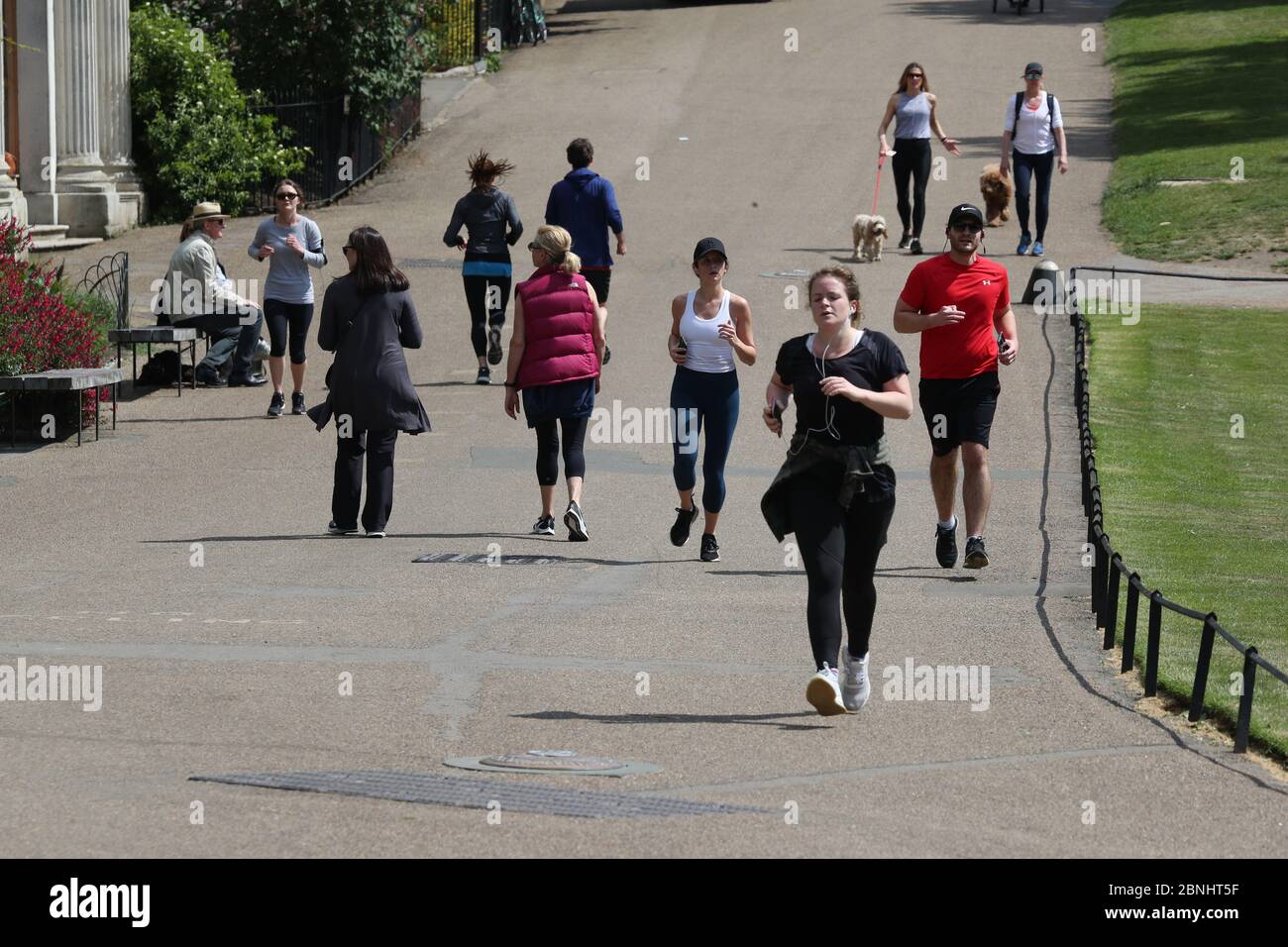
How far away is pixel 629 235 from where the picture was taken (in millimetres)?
25062

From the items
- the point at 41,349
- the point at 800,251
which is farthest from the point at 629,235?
the point at 41,349

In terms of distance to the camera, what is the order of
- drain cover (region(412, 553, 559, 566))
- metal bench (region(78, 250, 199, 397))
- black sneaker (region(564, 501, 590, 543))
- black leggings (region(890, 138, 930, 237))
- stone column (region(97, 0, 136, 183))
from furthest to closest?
stone column (region(97, 0, 136, 183))
black leggings (region(890, 138, 930, 237))
metal bench (region(78, 250, 199, 397))
black sneaker (region(564, 501, 590, 543))
drain cover (region(412, 553, 559, 566))

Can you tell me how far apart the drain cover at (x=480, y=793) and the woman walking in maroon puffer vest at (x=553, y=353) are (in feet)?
18.1

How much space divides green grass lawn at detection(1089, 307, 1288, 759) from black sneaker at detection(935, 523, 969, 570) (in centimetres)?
106

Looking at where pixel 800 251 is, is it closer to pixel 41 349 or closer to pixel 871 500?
pixel 41 349

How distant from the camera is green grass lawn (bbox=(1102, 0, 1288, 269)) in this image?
24828 millimetres

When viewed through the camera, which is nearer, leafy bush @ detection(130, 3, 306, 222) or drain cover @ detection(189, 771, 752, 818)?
drain cover @ detection(189, 771, 752, 818)

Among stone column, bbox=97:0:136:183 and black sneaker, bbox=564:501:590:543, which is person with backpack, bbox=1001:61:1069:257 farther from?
stone column, bbox=97:0:136:183

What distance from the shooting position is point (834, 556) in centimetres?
845

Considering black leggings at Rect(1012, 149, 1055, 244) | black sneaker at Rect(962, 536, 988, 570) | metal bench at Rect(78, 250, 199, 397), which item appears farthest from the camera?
black leggings at Rect(1012, 149, 1055, 244)

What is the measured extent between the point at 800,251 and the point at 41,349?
1033cm

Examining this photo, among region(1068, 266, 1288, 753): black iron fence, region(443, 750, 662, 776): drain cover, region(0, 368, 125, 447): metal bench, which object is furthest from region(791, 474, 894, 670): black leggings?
region(0, 368, 125, 447): metal bench

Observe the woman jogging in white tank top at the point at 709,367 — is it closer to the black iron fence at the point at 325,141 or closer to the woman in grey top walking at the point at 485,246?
the woman in grey top walking at the point at 485,246

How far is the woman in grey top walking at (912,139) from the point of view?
23.1 meters
